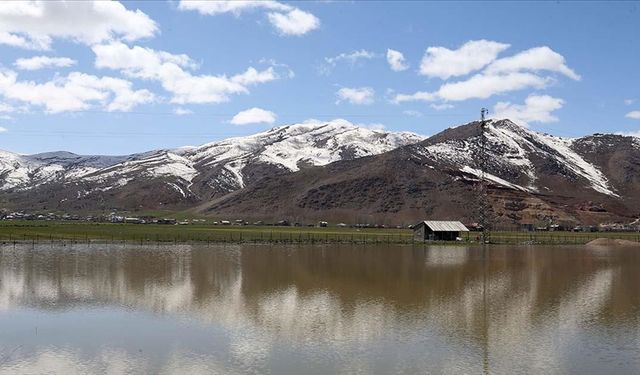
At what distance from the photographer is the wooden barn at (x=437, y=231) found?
117062 millimetres

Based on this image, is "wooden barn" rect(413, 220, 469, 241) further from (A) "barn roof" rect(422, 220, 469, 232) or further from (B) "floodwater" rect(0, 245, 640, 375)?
(B) "floodwater" rect(0, 245, 640, 375)

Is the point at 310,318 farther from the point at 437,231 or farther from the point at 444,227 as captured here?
the point at 444,227

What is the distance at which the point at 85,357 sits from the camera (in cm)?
2612

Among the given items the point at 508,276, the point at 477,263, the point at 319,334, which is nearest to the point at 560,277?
the point at 508,276

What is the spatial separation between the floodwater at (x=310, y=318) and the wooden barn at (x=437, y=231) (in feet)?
159

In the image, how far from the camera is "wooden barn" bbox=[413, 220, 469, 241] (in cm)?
11706

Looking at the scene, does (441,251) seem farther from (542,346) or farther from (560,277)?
(542,346)

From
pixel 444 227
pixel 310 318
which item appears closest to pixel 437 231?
pixel 444 227

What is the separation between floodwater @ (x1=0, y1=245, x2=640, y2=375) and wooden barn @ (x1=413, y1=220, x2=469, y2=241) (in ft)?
159

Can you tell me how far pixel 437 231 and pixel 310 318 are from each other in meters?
85.1

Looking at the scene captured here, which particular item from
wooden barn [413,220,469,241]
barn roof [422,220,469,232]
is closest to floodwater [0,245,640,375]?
wooden barn [413,220,469,241]

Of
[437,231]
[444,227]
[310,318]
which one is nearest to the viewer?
[310,318]

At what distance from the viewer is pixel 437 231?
11706 centimetres

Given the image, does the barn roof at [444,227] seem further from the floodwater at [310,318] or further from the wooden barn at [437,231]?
the floodwater at [310,318]
